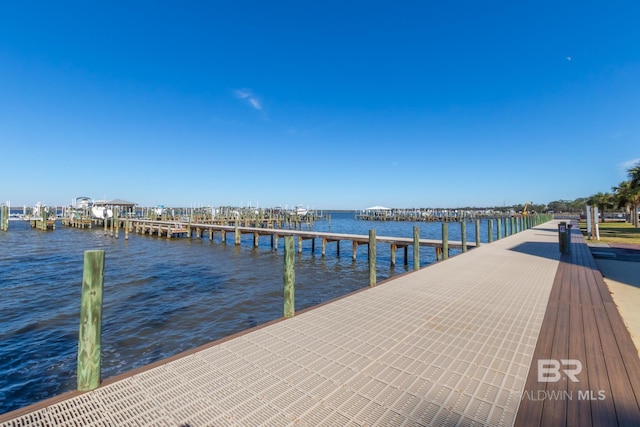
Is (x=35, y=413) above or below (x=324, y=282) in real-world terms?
above

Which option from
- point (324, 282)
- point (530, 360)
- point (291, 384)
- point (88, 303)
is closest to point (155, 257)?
point (324, 282)

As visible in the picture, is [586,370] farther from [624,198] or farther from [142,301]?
[624,198]

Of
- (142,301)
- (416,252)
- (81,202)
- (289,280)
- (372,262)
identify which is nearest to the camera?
(289,280)

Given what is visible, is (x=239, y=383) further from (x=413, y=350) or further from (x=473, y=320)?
(x=473, y=320)

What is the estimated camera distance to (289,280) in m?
5.02

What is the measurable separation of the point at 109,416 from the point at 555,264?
11470 mm

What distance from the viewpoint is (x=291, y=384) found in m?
2.83

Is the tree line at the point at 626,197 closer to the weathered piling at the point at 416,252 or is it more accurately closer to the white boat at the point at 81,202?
the weathered piling at the point at 416,252

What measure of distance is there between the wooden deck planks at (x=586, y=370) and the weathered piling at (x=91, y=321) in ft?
12.5

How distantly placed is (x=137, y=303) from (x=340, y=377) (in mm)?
8395

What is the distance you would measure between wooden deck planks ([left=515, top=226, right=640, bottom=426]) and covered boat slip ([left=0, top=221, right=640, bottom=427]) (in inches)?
0.5

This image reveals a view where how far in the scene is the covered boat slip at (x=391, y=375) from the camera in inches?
93.4

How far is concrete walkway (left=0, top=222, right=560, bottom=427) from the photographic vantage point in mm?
2373

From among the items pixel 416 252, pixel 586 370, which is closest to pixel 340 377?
pixel 586 370
